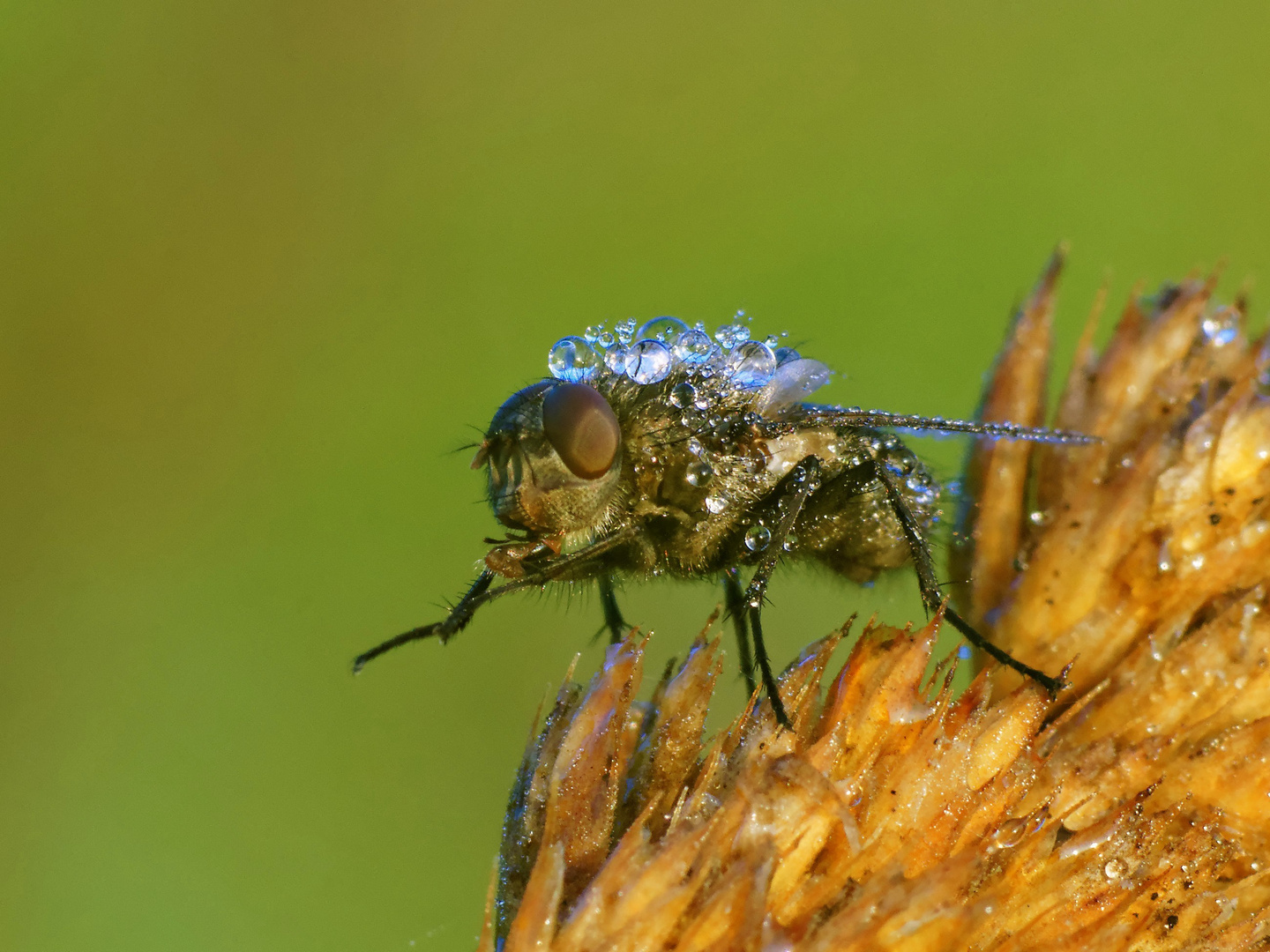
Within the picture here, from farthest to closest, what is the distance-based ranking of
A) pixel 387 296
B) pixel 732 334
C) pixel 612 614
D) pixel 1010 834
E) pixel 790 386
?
pixel 387 296 < pixel 612 614 < pixel 790 386 < pixel 732 334 < pixel 1010 834

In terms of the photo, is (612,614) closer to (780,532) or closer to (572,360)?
(780,532)

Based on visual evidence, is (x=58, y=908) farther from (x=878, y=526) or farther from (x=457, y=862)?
(x=878, y=526)

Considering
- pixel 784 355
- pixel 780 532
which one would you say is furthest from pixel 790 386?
pixel 780 532

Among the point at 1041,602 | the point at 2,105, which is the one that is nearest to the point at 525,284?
the point at 2,105

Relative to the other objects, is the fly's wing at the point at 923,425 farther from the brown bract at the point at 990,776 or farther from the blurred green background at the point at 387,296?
the blurred green background at the point at 387,296

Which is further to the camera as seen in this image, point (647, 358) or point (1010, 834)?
point (647, 358)

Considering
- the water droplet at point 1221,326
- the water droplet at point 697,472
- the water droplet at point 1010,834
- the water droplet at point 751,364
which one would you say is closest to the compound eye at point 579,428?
the water droplet at point 697,472
